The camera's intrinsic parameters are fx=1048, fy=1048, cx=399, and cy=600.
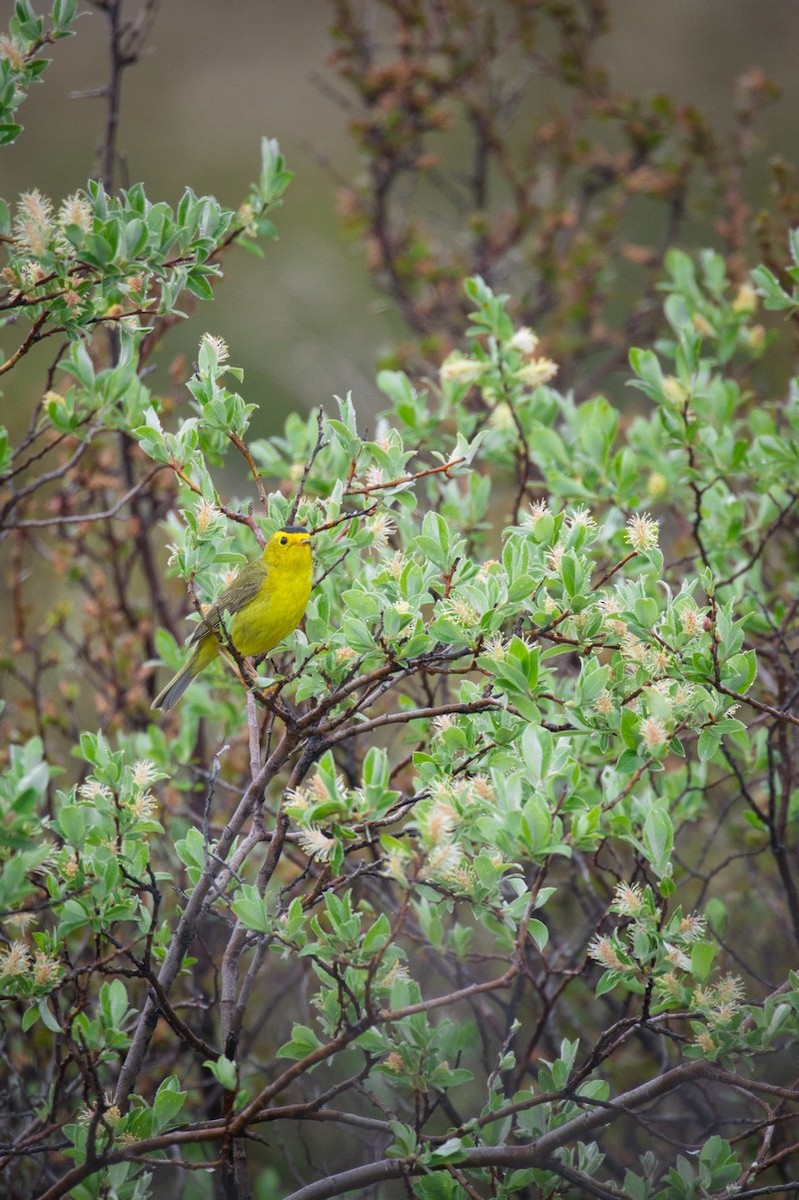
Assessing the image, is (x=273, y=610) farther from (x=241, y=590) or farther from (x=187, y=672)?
(x=187, y=672)

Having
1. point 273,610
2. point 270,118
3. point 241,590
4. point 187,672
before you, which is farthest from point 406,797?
point 270,118

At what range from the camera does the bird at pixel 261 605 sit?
106 inches

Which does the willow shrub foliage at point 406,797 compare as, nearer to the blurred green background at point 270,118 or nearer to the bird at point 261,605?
the bird at point 261,605

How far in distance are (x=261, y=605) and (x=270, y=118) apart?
12.5 m

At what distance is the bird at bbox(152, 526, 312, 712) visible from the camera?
270cm

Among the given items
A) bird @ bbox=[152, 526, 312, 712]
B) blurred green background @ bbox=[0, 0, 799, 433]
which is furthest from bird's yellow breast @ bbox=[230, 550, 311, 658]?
blurred green background @ bbox=[0, 0, 799, 433]

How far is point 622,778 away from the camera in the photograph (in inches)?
107

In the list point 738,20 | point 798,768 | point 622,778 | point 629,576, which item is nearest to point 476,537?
point 629,576

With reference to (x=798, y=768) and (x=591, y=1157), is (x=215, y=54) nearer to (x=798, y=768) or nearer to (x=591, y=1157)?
(x=798, y=768)

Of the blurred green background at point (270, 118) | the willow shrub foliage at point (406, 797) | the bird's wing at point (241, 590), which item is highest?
the blurred green background at point (270, 118)

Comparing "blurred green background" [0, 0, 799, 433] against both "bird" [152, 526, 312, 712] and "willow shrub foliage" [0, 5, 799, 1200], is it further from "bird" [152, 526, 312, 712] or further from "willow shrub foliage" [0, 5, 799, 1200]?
"willow shrub foliage" [0, 5, 799, 1200]

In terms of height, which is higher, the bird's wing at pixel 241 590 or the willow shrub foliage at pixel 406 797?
the bird's wing at pixel 241 590

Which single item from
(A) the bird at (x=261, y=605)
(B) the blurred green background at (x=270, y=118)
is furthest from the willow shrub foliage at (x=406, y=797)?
(B) the blurred green background at (x=270, y=118)

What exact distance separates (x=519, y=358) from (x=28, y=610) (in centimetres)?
247
